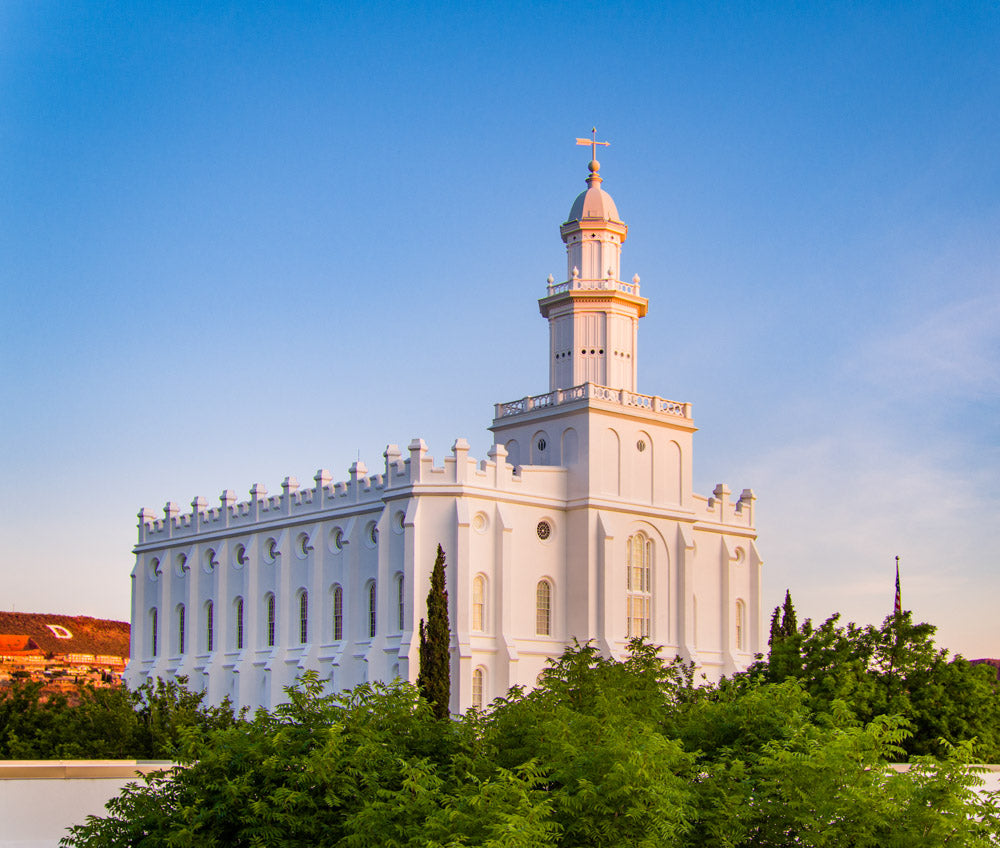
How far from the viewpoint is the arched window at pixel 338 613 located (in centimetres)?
5894

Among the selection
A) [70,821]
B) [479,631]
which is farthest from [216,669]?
[70,821]

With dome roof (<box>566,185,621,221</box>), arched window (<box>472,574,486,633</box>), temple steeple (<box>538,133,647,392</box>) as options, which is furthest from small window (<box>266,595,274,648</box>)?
dome roof (<box>566,185,621,221</box>)

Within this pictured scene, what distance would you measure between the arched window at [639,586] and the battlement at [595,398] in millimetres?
5092

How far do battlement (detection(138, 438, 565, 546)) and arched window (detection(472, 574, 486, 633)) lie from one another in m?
3.51

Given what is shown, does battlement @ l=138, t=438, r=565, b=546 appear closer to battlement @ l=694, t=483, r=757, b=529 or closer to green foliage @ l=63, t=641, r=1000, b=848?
battlement @ l=694, t=483, r=757, b=529

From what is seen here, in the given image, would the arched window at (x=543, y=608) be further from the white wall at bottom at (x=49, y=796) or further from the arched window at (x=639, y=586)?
the white wall at bottom at (x=49, y=796)

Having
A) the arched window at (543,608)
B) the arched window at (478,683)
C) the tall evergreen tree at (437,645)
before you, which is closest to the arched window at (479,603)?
the arched window at (478,683)

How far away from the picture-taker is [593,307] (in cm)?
6072

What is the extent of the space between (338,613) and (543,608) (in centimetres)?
807

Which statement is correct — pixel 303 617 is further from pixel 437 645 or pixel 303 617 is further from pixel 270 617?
pixel 437 645

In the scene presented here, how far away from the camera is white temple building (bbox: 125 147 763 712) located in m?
55.2

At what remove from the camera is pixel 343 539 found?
58.9 meters

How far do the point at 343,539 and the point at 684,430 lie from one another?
14149 mm

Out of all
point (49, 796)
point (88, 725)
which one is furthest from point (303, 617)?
point (49, 796)
